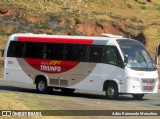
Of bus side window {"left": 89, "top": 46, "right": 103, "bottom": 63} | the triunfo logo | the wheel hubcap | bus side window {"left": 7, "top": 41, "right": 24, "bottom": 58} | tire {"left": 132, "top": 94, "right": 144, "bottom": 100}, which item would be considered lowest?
tire {"left": 132, "top": 94, "right": 144, "bottom": 100}

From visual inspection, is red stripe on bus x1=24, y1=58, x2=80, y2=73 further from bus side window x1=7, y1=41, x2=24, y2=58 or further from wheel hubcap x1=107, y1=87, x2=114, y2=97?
wheel hubcap x1=107, y1=87, x2=114, y2=97

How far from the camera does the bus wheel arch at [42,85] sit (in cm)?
2966

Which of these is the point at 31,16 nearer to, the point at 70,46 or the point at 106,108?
the point at 70,46

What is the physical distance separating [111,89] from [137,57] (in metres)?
1.83

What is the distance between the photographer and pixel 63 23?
60156mm

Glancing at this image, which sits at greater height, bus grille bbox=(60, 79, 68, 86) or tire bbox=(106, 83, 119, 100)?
bus grille bbox=(60, 79, 68, 86)

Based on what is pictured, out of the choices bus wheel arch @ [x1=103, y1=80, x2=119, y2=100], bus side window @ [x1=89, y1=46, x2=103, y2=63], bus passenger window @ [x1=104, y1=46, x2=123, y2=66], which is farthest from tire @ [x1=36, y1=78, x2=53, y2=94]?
bus passenger window @ [x1=104, y1=46, x2=123, y2=66]

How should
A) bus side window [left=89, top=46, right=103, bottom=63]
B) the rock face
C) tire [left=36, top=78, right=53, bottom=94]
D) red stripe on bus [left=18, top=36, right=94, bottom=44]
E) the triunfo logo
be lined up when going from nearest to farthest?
bus side window [left=89, top=46, right=103, bottom=63] → red stripe on bus [left=18, top=36, right=94, bottom=44] → the triunfo logo → tire [left=36, top=78, right=53, bottom=94] → the rock face

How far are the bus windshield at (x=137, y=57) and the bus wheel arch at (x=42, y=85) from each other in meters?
4.55

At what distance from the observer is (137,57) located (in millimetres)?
27484

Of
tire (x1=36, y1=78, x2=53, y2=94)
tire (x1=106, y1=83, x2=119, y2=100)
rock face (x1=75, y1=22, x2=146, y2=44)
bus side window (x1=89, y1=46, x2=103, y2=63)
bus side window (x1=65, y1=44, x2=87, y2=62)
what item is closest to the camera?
tire (x1=106, y1=83, x2=119, y2=100)

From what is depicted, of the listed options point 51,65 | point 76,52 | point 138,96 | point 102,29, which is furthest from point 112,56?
point 102,29

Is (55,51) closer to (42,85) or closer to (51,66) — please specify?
(51,66)

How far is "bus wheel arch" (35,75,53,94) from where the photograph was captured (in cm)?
2966
